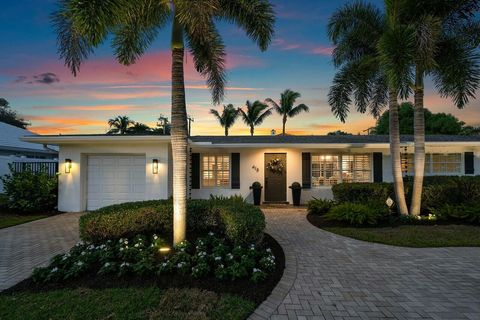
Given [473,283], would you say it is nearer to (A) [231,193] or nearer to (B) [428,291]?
(B) [428,291]

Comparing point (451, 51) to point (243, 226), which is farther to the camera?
point (451, 51)

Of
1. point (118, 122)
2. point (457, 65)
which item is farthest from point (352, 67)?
point (118, 122)

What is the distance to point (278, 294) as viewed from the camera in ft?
10.5

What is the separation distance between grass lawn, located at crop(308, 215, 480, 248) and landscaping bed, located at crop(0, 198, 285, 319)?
7.94 ft

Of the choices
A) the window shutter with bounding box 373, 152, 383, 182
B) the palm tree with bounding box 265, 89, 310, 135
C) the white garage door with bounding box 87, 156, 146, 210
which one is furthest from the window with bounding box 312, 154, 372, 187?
the palm tree with bounding box 265, 89, 310, 135

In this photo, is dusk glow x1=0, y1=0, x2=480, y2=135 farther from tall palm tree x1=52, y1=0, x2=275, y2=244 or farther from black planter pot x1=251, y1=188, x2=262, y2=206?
black planter pot x1=251, y1=188, x2=262, y2=206

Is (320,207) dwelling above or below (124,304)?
above

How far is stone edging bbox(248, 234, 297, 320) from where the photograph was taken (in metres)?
2.76

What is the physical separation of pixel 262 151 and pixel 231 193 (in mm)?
2316

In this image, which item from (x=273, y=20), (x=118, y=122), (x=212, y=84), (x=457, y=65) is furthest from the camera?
(x=118, y=122)

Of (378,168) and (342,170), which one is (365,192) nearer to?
(342,170)

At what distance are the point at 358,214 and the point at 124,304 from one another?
6152 mm

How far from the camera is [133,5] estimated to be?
401cm

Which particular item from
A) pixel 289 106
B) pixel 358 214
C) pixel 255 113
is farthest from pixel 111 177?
pixel 255 113
